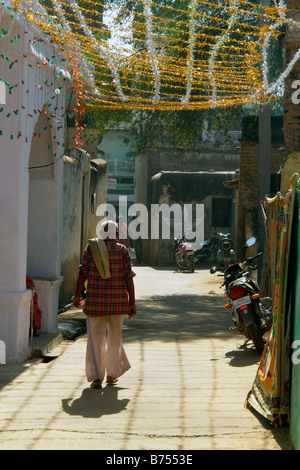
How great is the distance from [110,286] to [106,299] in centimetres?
12

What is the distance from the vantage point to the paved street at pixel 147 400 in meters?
4.64

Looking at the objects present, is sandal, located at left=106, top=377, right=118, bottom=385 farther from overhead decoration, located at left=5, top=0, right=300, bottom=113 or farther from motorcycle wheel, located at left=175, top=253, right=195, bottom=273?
motorcycle wheel, located at left=175, top=253, right=195, bottom=273

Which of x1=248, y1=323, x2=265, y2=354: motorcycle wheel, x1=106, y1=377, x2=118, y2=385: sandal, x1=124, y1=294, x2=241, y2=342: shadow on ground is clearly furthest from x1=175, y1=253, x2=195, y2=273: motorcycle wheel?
x1=106, y1=377, x2=118, y2=385: sandal

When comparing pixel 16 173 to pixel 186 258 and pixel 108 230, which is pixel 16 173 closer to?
pixel 108 230

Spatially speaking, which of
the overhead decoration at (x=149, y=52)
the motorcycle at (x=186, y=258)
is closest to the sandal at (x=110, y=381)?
the overhead decoration at (x=149, y=52)

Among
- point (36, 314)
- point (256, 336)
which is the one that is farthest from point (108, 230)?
point (36, 314)

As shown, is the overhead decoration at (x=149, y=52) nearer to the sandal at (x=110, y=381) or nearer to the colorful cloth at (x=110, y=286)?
the colorful cloth at (x=110, y=286)

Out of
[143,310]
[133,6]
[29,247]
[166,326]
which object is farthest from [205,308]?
[133,6]

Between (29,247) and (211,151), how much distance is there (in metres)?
21.5

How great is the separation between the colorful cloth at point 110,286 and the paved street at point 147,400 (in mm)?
727

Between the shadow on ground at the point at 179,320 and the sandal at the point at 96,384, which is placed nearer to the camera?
the sandal at the point at 96,384

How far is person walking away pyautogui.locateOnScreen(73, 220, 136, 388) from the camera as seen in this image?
21.0ft

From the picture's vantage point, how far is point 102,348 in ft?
21.3

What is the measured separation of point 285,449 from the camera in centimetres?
445
